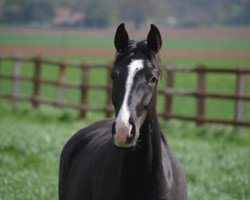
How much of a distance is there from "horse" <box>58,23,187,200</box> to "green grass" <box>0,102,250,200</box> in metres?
2.75

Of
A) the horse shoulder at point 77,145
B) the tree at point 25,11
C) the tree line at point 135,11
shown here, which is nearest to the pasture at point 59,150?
the horse shoulder at point 77,145

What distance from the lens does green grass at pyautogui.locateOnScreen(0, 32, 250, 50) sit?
69.0 m

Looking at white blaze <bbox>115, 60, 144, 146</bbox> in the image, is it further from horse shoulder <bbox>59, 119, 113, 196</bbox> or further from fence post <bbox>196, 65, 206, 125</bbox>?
fence post <bbox>196, 65, 206, 125</bbox>

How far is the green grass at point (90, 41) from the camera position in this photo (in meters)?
69.0

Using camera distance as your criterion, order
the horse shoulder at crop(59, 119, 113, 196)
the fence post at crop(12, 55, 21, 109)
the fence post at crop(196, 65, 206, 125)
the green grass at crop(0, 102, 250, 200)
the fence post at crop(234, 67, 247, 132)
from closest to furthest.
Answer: the horse shoulder at crop(59, 119, 113, 196)
the green grass at crop(0, 102, 250, 200)
the fence post at crop(234, 67, 247, 132)
the fence post at crop(196, 65, 206, 125)
the fence post at crop(12, 55, 21, 109)

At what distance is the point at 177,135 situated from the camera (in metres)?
12.4

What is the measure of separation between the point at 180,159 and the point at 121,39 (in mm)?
5537

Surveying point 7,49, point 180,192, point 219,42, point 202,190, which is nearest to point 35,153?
point 202,190

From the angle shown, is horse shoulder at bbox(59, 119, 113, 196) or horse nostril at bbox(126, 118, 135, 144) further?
horse shoulder at bbox(59, 119, 113, 196)

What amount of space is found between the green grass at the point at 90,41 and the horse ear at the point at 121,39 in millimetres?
61480

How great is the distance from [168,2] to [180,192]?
85240mm

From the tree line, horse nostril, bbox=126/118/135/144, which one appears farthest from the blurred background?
the tree line

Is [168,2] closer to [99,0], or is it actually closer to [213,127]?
[99,0]

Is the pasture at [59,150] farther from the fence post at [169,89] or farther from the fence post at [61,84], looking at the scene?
the fence post at [61,84]
